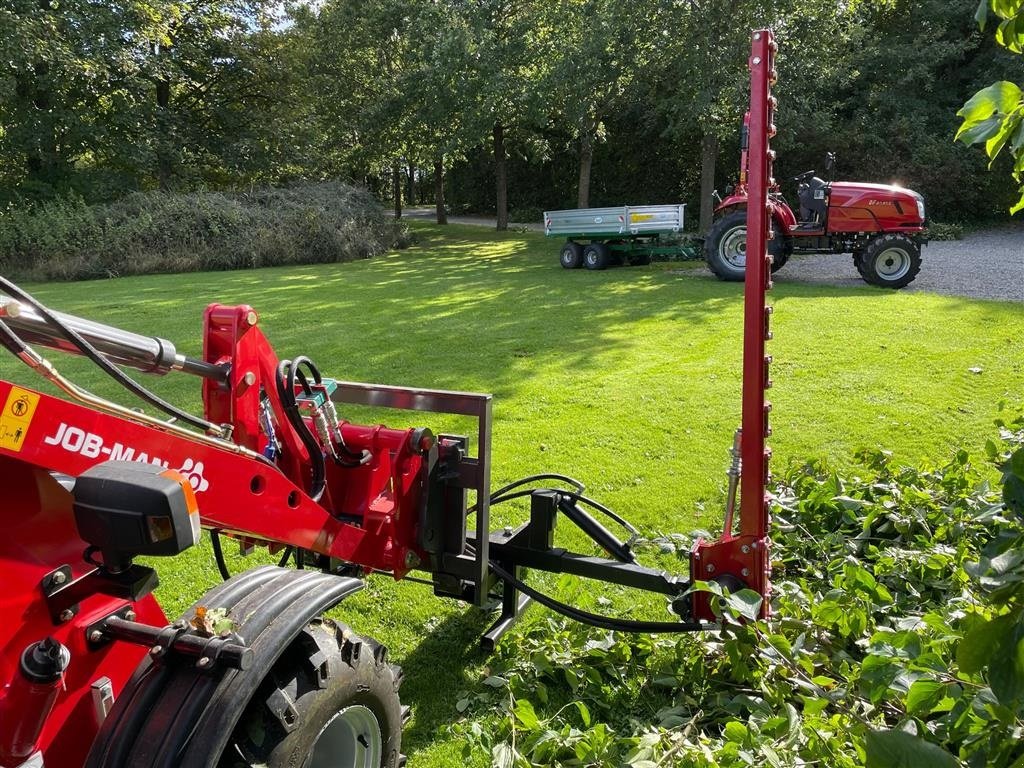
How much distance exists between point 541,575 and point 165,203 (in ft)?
58.3

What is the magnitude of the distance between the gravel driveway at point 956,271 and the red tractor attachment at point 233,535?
32.4ft

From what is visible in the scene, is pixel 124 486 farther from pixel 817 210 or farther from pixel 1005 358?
pixel 817 210

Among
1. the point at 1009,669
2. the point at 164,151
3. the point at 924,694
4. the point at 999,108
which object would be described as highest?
the point at 164,151

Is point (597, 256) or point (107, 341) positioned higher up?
point (597, 256)

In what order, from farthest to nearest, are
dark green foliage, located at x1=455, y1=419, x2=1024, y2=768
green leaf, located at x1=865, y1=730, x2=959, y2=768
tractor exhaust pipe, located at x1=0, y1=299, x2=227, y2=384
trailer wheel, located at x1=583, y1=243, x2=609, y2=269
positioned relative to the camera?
trailer wheel, located at x1=583, y1=243, x2=609, y2=269 → dark green foliage, located at x1=455, y1=419, x2=1024, y2=768 → tractor exhaust pipe, located at x1=0, y1=299, x2=227, y2=384 → green leaf, located at x1=865, y1=730, x2=959, y2=768

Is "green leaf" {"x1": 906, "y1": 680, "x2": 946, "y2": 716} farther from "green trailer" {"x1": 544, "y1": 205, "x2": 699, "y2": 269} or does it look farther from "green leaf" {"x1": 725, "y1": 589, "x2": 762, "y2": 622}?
"green trailer" {"x1": 544, "y1": 205, "x2": 699, "y2": 269}

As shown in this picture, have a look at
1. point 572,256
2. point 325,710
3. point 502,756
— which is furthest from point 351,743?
point 572,256

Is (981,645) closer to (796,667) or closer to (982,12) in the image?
(982,12)

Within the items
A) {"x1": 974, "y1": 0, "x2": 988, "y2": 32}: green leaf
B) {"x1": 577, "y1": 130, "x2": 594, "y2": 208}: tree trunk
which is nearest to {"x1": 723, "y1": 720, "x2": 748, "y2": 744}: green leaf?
{"x1": 974, "y1": 0, "x2": 988, "y2": 32}: green leaf

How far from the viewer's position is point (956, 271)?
43.5 feet

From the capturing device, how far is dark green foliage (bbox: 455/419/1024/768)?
204cm

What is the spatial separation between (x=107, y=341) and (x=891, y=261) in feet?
39.1

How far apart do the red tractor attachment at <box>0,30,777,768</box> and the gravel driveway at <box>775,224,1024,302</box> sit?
988 centimetres

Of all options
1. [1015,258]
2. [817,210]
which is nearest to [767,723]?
[817,210]
